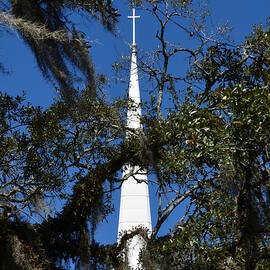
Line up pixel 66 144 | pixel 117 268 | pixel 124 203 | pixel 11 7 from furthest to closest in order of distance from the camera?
1. pixel 124 203
2. pixel 66 144
3. pixel 117 268
4. pixel 11 7

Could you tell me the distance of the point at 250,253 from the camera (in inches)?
165

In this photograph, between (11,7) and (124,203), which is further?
(124,203)

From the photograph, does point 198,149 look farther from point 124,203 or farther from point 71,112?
point 124,203

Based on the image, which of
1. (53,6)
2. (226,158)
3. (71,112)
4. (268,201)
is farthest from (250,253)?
(53,6)

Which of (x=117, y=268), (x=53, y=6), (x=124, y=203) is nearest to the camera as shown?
(x=53, y=6)

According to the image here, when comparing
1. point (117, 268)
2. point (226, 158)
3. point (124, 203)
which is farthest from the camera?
point (124, 203)

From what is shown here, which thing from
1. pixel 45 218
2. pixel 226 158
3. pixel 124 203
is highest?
pixel 124 203

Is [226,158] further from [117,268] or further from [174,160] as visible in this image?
[117,268]

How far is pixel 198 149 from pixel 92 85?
133 cm

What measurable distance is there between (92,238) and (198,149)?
193 centimetres

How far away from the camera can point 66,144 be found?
5.42 metres

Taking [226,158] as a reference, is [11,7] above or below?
above

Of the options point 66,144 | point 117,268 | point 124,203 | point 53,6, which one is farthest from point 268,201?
point 124,203

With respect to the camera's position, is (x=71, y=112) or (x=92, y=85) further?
(x=71, y=112)
